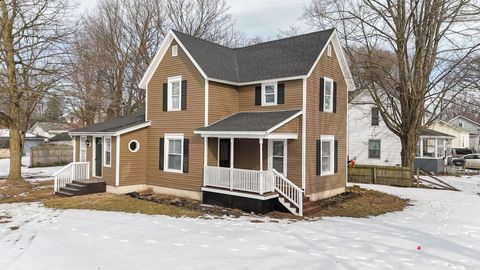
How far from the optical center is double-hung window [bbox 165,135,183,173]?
15.9 meters

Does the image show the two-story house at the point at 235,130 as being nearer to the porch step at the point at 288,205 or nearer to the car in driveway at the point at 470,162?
the porch step at the point at 288,205

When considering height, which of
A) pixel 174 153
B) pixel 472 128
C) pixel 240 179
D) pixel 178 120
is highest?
pixel 472 128

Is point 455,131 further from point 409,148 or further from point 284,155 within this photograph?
point 284,155

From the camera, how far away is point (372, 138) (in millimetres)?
30281

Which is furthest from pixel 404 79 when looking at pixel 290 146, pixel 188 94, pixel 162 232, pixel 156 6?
pixel 156 6

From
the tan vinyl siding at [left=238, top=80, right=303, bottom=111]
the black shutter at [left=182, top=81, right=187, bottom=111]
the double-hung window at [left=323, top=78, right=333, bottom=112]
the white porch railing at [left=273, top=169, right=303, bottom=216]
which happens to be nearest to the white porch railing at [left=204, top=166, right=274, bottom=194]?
the white porch railing at [left=273, top=169, right=303, bottom=216]

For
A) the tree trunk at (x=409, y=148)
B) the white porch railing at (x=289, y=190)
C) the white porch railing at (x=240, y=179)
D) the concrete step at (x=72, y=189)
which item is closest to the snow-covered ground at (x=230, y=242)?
the white porch railing at (x=289, y=190)

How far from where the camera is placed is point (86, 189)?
52.0ft

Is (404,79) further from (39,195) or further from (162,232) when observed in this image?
(39,195)

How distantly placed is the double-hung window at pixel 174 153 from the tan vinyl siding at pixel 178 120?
268mm

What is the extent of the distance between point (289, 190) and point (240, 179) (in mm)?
2013

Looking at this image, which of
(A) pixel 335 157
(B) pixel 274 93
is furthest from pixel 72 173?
(A) pixel 335 157

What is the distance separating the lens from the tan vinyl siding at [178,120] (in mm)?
15188

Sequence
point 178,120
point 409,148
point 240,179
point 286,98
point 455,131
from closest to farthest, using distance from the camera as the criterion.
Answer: point 240,179
point 286,98
point 178,120
point 409,148
point 455,131
